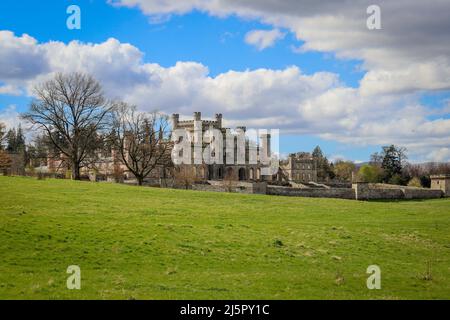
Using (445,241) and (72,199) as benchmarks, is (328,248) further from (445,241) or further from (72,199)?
(72,199)

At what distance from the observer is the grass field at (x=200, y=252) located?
1373 cm

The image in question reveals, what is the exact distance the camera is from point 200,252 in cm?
1800

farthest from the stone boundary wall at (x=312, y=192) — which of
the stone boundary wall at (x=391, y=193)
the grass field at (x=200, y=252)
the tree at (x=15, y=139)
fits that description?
the tree at (x=15, y=139)

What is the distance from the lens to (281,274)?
52.2 ft

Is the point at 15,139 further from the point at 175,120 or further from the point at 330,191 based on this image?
the point at 330,191

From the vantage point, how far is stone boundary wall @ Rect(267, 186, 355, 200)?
60.5 m

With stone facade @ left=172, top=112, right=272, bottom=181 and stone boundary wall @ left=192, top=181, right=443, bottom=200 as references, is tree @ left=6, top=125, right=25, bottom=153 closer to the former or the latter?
stone facade @ left=172, top=112, right=272, bottom=181

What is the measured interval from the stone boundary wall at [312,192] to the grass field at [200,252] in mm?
30348

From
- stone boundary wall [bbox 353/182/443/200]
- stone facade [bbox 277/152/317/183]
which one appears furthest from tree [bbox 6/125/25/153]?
stone boundary wall [bbox 353/182/443/200]

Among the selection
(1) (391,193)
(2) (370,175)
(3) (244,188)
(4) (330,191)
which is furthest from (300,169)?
(3) (244,188)

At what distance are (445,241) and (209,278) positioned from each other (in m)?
15.0

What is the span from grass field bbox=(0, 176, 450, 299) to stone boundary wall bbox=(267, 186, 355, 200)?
30.3 meters

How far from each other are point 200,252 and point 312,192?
4610 cm

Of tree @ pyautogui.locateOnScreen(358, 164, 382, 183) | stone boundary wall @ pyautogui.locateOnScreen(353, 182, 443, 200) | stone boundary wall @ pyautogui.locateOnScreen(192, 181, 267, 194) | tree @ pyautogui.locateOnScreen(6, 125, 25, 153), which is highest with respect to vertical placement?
tree @ pyautogui.locateOnScreen(6, 125, 25, 153)
